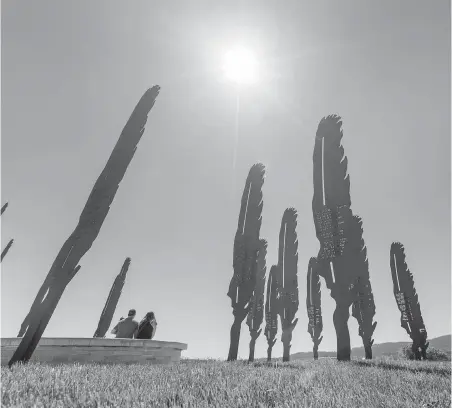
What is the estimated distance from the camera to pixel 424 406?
2371 mm

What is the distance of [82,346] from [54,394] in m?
6.00

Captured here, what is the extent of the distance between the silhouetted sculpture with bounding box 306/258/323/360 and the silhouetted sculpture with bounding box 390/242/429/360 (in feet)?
17.6

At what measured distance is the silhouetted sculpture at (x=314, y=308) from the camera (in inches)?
870

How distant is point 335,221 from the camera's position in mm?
11750

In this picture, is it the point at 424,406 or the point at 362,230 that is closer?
the point at 424,406

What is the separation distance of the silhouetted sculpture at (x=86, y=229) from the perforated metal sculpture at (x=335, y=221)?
8.04 meters

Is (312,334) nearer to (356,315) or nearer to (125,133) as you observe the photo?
(356,315)

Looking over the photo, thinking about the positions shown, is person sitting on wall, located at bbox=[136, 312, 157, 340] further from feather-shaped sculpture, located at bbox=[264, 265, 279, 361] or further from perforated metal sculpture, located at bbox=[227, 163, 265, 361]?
feather-shaped sculpture, located at bbox=[264, 265, 279, 361]

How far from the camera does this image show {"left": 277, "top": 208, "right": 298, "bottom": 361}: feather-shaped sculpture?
20688 millimetres

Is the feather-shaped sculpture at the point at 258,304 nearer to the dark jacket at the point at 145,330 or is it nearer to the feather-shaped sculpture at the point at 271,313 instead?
the feather-shaped sculpture at the point at 271,313

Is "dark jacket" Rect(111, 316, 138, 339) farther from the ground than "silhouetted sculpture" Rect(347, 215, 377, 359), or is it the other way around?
"silhouetted sculpture" Rect(347, 215, 377, 359)

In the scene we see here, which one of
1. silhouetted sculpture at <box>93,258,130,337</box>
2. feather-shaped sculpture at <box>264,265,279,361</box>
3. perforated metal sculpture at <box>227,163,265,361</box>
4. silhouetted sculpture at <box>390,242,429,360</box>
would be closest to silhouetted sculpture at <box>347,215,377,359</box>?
silhouetted sculpture at <box>390,242,429,360</box>

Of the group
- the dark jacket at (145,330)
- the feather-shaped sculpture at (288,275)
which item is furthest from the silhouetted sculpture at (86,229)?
the feather-shaped sculpture at (288,275)

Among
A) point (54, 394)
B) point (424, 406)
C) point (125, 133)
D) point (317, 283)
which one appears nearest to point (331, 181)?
point (125, 133)
